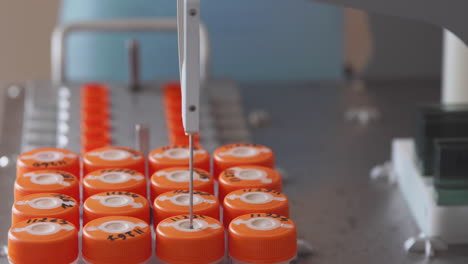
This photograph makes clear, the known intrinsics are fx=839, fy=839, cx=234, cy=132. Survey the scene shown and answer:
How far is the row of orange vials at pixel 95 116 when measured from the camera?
3.96ft

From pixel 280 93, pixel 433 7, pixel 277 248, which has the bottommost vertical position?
pixel 277 248

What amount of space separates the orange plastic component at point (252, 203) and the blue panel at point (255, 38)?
873 millimetres

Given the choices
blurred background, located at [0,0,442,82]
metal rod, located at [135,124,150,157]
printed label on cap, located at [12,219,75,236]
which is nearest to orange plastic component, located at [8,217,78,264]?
printed label on cap, located at [12,219,75,236]

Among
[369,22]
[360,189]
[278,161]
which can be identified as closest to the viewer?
[360,189]

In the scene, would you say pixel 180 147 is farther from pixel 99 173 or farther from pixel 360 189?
pixel 360 189

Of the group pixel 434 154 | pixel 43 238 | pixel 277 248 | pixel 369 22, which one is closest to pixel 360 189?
pixel 434 154

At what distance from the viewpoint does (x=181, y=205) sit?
875 millimetres

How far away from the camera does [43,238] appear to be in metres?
0.79

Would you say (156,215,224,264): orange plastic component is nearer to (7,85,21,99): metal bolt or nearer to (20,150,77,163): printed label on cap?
(20,150,77,163): printed label on cap

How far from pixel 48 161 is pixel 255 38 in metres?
0.85

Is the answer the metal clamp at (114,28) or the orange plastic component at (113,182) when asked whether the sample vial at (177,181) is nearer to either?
the orange plastic component at (113,182)

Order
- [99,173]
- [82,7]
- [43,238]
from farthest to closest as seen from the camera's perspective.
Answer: [82,7] < [99,173] < [43,238]

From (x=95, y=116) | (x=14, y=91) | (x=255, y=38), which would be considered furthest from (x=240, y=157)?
(x=255, y=38)

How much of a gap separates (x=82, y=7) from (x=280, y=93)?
1.73ft
